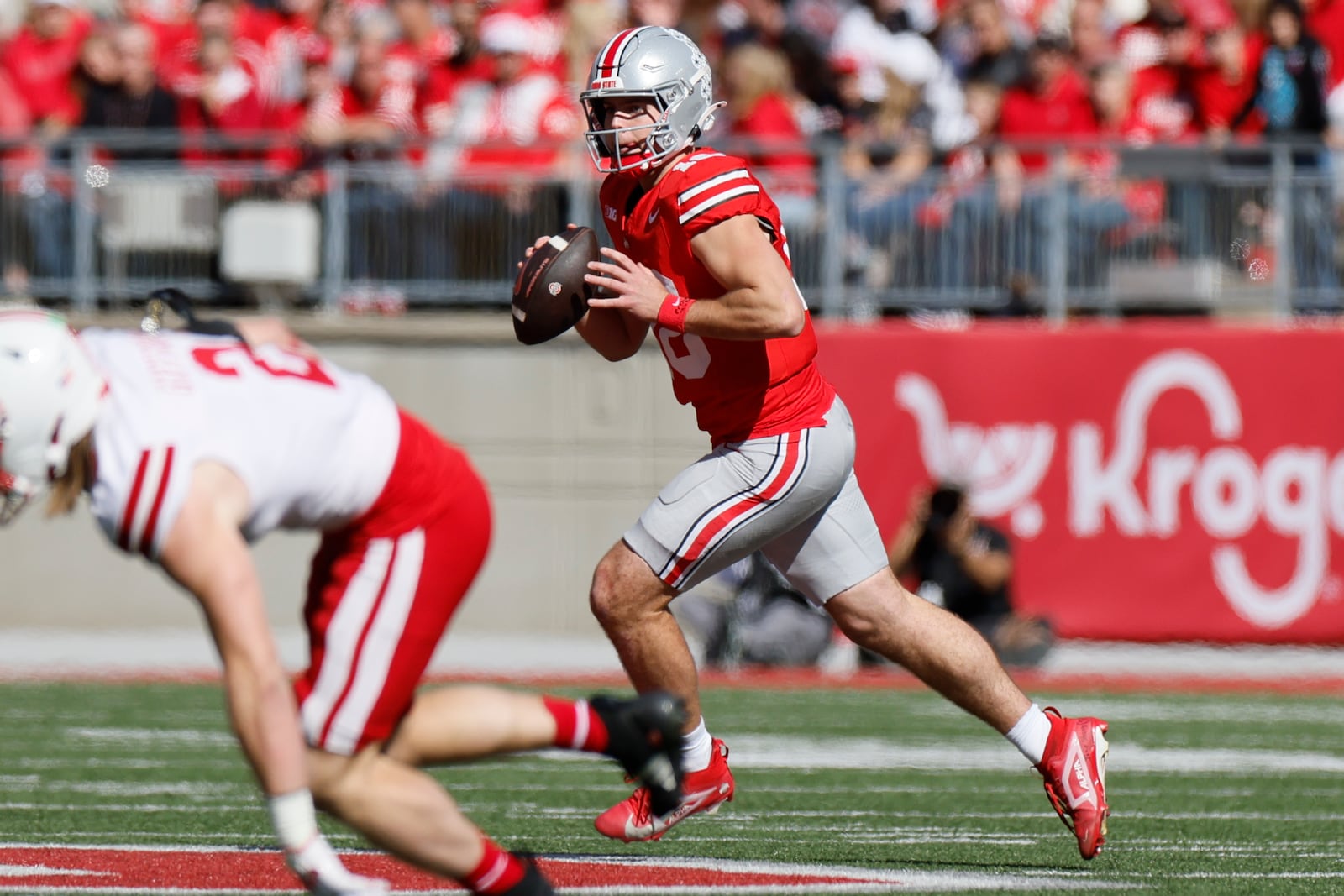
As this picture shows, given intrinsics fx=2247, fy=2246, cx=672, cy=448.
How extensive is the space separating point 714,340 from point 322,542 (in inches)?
62.0

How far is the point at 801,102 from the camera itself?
1280 cm

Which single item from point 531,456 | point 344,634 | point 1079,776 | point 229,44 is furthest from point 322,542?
point 229,44

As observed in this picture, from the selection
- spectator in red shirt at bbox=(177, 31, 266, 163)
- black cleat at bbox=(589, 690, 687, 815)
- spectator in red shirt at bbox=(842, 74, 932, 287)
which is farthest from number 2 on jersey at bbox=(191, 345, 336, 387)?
spectator in red shirt at bbox=(177, 31, 266, 163)

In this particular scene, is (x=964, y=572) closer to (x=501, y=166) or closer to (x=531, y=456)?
(x=531, y=456)

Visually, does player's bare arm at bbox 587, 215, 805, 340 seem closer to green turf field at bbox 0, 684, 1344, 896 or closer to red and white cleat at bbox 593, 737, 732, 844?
red and white cleat at bbox 593, 737, 732, 844

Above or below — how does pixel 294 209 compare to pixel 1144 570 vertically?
above

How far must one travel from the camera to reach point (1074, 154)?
38.7ft

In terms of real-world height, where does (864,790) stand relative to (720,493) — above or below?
below

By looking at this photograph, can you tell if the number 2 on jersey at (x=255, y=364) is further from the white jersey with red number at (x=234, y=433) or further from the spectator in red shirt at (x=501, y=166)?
the spectator in red shirt at (x=501, y=166)

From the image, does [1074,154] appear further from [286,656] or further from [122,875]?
[122,875]

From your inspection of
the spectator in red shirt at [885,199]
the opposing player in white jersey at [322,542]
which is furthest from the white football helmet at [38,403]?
the spectator in red shirt at [885,199]

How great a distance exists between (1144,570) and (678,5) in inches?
171

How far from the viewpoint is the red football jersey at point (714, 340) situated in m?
5.41

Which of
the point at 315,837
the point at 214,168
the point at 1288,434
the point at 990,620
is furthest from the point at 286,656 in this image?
the point at 315,837
